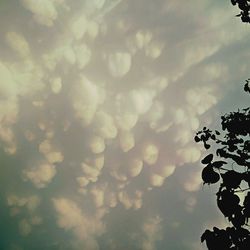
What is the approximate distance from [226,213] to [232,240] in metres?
0.51

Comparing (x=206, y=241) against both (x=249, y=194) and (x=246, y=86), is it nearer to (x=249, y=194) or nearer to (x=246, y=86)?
(x=249, y=194)

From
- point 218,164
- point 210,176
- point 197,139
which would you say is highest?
point 197,139

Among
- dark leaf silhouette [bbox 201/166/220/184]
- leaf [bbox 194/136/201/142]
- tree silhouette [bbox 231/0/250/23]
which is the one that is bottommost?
dark leaf silhouette [bbox 201/166/220/184]

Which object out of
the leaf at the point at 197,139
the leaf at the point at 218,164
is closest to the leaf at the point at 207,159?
the leaf at the point at 218,164

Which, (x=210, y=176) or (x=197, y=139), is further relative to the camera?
(x=197, y=139)

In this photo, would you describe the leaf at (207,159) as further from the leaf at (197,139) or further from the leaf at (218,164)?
the leaf at (197,139)

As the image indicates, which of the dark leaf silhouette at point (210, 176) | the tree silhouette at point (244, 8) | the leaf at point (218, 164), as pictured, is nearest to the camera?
the dark leaf silhouette at point (210, 176)

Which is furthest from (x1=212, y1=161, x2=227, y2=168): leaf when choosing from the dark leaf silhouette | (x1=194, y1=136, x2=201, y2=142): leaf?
(x1=194, y1=136, x2=201, y2=142): leaf

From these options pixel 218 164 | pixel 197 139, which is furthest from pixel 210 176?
pixel 197 139

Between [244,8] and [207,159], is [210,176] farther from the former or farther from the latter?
[244,8]

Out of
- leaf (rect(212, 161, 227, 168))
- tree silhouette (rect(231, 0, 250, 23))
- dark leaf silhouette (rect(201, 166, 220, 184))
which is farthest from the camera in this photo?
tree silhouette (rect(231, 0, 250, 23))

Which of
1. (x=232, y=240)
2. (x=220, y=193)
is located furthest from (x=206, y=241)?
(x=220, y=193)

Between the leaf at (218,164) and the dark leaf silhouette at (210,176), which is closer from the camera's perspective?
the dark leaf silhouette at (210,176)

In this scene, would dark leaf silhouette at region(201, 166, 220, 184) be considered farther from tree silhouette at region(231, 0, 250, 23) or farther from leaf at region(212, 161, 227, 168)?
→ tree silhouette at region(231, 0, 250, 23)
